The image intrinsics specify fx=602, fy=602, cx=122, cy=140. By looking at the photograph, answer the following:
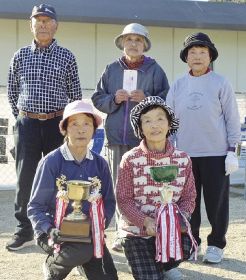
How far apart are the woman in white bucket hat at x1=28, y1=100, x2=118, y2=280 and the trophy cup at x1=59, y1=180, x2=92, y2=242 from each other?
0.17 ft

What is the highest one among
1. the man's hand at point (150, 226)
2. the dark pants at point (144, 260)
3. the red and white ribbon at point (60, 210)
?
the red and white ribbon at point (60, 210)

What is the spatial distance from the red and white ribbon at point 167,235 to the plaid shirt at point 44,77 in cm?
147

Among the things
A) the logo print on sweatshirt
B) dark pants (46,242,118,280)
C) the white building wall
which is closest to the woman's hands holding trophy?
dark pants (46,242,118,280)

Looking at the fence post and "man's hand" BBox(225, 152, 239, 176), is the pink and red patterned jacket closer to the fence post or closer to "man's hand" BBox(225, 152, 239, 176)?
"man's hand" BBox(225, 152, 239, 176)

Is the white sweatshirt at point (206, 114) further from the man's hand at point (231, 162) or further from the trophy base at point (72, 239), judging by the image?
the trophy base at point (72, 239)

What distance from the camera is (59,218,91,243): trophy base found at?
3.41 m

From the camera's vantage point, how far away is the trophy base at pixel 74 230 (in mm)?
3414

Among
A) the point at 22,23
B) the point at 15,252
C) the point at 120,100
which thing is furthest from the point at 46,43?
the point at 22,23

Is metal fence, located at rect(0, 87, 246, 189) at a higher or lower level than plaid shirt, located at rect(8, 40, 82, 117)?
lower

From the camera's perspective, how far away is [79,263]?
11.5 ft

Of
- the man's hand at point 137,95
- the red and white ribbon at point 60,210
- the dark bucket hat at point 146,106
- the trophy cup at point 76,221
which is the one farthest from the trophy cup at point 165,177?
the man's hand at point 137,95

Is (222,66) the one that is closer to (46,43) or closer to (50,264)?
(46,43)

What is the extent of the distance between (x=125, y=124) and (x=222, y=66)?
5.74 m

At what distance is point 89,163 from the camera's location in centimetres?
376
